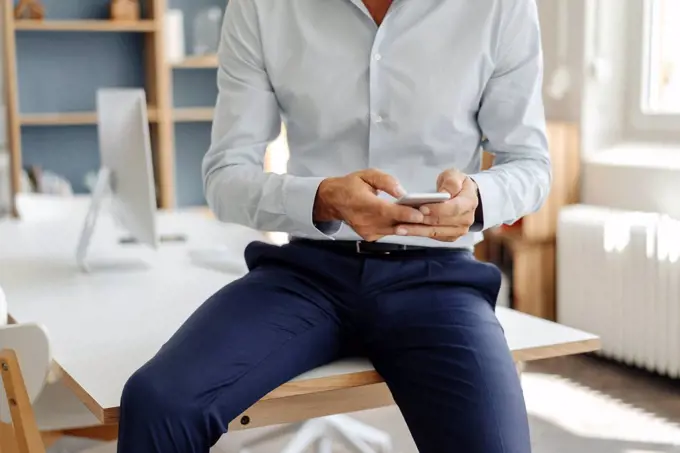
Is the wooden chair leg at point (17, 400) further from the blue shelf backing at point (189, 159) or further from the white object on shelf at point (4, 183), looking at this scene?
A: the blue shelf backing at point (189, 159)

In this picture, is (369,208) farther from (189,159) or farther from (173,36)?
(189,159)

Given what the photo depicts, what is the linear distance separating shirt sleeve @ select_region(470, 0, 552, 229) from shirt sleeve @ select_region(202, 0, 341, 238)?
334 millimetres

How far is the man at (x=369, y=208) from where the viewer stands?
1287mm

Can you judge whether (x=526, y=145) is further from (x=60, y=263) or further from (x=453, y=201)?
(x=60, y=263)

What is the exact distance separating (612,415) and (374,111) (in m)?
1.72

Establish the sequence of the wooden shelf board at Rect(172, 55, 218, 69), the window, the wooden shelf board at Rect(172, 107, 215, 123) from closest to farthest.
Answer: the window
the wooden shelf board at Rect(172, 55, 218, 69)
the wooden shelf board at Rect(172, 107, 215, 123)

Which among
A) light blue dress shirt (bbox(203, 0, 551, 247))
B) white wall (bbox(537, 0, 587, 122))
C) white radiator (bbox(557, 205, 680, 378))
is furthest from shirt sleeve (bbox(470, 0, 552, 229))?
white wall (bbox(537, 0, 587, 122))

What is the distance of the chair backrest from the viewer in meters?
1.38

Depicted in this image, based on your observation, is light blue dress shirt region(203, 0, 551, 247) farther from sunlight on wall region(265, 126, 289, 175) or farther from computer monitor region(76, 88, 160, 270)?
sunlight on wall region(265, 126, 289, 175)

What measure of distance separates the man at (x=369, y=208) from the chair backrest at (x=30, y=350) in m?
0.19

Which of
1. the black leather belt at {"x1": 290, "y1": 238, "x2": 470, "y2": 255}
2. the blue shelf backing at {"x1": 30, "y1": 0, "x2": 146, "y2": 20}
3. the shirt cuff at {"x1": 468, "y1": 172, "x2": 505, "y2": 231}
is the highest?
the blue shelf backing at {"x1": 30, "y1": 0, "x2": 146, "y2": 20}

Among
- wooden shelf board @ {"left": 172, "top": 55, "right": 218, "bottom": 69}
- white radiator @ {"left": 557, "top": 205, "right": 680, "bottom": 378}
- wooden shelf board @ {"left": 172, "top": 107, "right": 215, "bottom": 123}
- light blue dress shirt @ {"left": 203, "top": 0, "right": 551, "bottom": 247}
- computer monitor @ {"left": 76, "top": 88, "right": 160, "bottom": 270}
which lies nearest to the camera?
light blue dress shirt @ {"left": 203, "top": 0, "right": 551, "bottom": 247}

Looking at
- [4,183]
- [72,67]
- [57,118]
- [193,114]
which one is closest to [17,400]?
[57,118]

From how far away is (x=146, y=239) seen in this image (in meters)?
2.38
